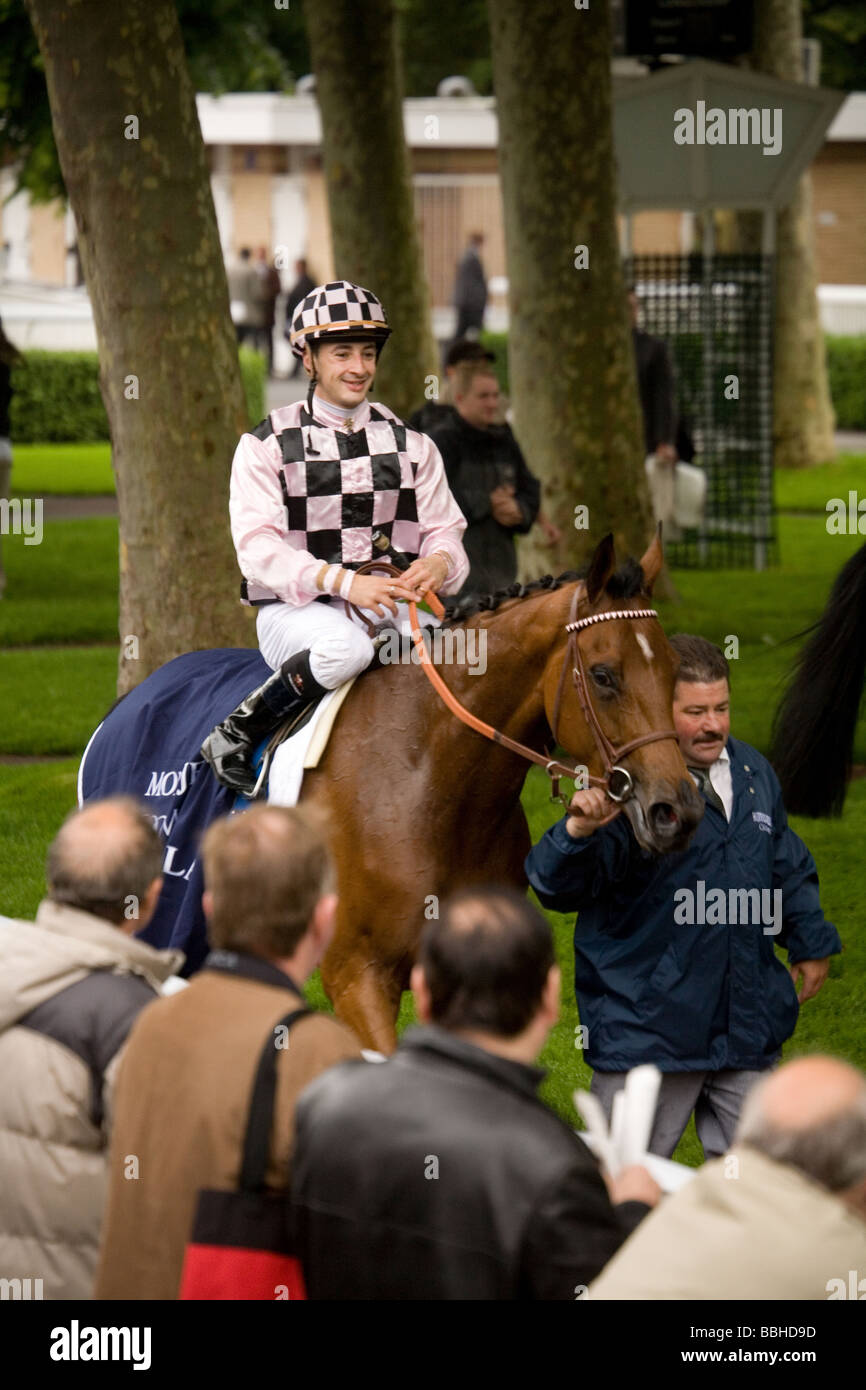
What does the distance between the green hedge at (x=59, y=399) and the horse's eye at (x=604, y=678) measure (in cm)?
2209

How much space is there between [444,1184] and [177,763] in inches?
118

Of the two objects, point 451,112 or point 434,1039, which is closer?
point 434,1039

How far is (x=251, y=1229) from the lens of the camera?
2.91 m

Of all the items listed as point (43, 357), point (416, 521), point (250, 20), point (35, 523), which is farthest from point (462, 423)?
point (43, 357)

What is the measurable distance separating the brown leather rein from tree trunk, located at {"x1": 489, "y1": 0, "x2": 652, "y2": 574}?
24.8ft

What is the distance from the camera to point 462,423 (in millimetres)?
9086

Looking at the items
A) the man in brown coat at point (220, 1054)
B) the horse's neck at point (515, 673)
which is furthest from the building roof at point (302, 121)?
the man in brown coat at point (220, 1054)

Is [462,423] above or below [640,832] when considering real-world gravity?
above

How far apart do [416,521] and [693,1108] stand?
72.2 inches

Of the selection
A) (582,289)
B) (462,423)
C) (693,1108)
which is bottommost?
(693,1108)

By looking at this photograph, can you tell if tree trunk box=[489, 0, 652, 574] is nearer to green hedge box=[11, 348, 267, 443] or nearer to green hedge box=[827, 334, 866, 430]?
green hedge box=[11, 348, 267, 443]

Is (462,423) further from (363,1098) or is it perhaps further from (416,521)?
(363,1098)

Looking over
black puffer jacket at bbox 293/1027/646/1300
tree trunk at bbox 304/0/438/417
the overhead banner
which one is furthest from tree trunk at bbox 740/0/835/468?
black puffer jacket at bbox 293/1027/646/1300

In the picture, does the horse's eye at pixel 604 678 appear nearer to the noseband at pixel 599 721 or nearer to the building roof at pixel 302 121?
the noseband at pixel 599 721
